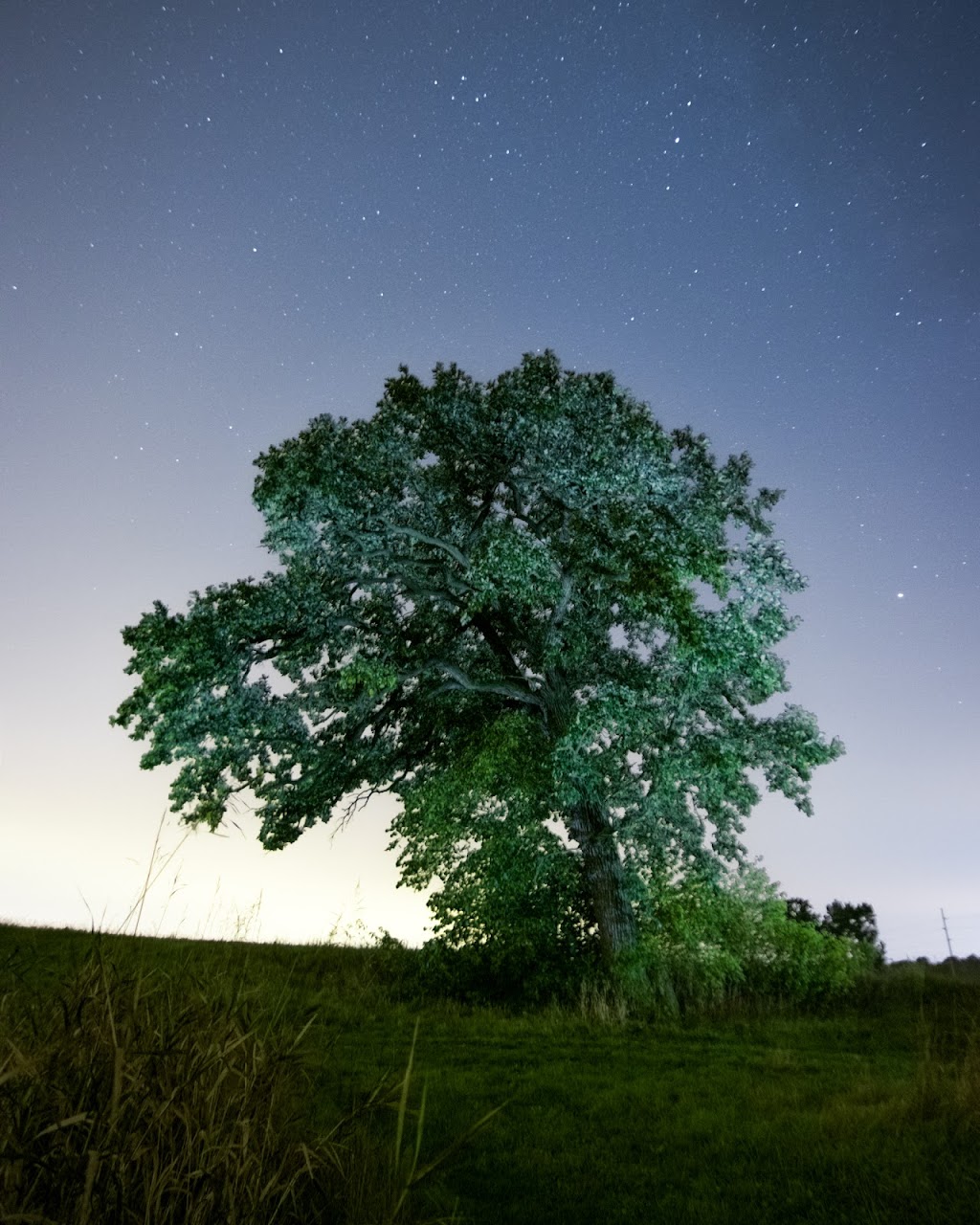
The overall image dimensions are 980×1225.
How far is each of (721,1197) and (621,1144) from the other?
145 cm

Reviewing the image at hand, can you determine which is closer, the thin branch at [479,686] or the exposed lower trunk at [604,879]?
the exposed lower trunk at [604,879]

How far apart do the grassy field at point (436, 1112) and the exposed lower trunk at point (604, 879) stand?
2714mm

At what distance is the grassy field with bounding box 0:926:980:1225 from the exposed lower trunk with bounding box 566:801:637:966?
2714mm

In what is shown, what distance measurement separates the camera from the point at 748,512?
18672 mm

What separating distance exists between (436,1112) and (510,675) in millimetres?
12309

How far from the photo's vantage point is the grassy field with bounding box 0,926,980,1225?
10.4ft

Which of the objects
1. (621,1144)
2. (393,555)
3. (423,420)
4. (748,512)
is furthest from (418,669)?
(621,1144)

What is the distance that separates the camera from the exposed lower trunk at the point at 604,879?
58.5 feet

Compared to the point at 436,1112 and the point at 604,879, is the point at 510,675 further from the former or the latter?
the point at 436,1112

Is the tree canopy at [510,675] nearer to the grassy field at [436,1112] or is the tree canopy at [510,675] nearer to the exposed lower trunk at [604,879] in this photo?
the exposed lower trunk at [604,879]

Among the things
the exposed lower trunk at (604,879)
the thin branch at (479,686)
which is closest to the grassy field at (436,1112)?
the exposed lower trunk at (604,879)

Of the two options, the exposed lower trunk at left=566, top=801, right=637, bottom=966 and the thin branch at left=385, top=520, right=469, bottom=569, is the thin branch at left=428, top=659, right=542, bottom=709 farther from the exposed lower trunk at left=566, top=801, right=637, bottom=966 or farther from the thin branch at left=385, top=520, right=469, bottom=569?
the exposed lower trunk at left=566, top=801, right=637, bottom=966

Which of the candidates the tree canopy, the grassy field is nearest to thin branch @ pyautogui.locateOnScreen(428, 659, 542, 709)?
the tree canopy

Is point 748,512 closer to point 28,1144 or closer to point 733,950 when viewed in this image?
point 733,950
